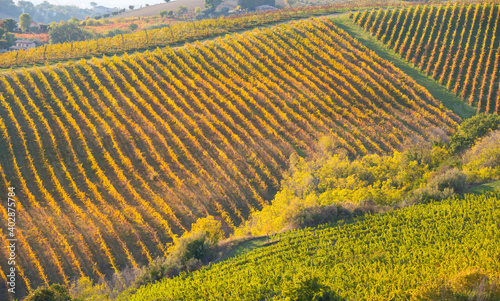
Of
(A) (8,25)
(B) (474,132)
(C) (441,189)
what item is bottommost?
(C) (441,189)

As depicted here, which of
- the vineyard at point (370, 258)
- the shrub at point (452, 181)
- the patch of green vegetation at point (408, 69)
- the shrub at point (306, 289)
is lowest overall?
the vineyard at point (370, 258)

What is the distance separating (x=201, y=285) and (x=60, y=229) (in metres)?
15.2

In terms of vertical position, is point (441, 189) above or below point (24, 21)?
below

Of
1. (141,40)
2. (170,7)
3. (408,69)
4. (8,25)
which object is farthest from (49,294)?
(170,7)

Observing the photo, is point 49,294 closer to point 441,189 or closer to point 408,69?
point 441,189

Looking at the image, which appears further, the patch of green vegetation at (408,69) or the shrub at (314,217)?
the patch of green vegetation at (408,69)

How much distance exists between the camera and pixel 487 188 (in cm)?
2419

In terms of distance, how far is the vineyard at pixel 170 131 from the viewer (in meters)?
27.6

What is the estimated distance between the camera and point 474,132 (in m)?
33.3

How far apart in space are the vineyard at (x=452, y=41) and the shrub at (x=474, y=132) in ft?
37.7

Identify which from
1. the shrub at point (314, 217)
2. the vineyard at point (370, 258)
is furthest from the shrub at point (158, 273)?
the shrub at point (314, 217)

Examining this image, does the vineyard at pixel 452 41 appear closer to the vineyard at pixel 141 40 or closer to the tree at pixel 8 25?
the vineyard at pixel 141 40

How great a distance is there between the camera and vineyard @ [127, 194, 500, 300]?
631 inches

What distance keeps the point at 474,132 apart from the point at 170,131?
3121 centimetres
